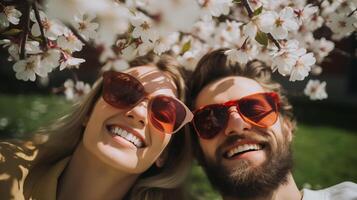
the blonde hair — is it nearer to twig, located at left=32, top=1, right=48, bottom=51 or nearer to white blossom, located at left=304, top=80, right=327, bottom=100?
twig, located at left=32, top=1, right=48, bottom=51

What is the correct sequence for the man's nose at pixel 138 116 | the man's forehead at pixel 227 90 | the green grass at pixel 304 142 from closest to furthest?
the man's nose at pixel 138 116 < the man's forehead at pixel 227 90 < the green grass at pixel 304 142

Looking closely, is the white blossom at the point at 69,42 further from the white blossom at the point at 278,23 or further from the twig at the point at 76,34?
the white blossom at the point at 278,23

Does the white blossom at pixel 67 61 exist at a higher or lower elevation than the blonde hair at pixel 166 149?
higher

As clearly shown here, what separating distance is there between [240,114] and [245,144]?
18 cm

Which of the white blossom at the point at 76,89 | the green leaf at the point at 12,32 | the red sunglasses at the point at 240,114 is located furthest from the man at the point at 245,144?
the green leaf at the point at 12,32

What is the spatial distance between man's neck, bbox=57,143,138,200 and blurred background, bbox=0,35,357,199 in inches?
29.0

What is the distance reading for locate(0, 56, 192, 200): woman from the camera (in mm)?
2662

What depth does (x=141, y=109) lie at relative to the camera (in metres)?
2.72

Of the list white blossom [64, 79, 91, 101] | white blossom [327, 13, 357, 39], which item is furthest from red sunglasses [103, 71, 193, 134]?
white blossom [327, 13, 357, 39]

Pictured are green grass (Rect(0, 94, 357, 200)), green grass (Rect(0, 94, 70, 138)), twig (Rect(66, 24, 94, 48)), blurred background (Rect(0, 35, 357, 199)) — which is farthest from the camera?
green grass (Rect(0, 94, 70, 138))

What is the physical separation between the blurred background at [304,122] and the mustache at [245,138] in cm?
70

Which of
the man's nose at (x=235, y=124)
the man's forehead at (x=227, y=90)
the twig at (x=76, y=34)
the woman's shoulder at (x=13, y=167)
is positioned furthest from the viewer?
the man's forehead at (x=227, y=90)

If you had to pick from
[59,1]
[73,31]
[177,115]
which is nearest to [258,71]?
[177,115]

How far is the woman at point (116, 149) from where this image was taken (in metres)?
2.66
